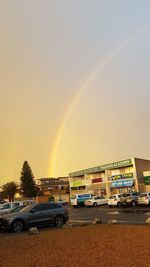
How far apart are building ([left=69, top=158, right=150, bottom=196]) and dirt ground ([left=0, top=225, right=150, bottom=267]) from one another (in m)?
52.8

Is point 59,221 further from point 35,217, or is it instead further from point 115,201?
point 115,201

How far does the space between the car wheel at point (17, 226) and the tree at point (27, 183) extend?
80.0 m

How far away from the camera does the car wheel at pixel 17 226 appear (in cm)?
1948

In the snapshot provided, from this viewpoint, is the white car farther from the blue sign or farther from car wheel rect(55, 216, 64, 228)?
car wheel rect(55, 216, 64, 228)

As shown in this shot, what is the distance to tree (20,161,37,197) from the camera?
325 feet

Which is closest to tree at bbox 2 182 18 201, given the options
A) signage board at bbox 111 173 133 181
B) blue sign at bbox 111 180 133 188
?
signage board at bbox 111 173 133 181

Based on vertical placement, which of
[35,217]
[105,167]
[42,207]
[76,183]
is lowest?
[35,217]

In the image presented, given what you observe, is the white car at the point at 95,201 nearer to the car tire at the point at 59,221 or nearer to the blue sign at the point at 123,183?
the blue sign at the point at 123,183

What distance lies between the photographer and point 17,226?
19.7 meters

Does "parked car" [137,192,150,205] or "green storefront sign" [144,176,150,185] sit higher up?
"green storefront sign" [144,176,150,185]

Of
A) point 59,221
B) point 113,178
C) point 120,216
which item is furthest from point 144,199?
point 113,178

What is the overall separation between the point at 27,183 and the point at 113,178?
122ft

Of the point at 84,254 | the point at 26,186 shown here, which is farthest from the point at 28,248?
the point at 26,186

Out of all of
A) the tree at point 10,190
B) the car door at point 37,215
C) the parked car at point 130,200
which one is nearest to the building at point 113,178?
the parked car at point 130,200
